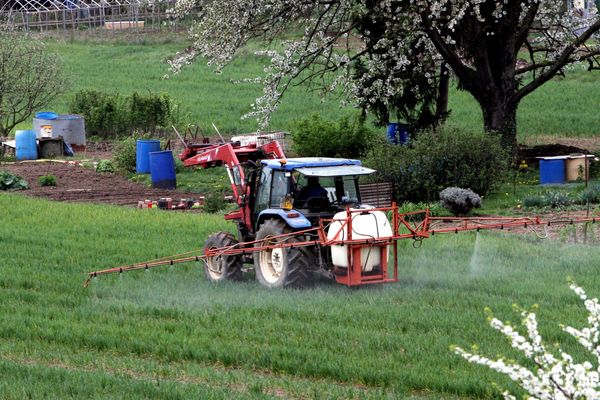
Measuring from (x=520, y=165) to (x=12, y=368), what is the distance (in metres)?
19.9

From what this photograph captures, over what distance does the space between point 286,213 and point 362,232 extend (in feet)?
3.82

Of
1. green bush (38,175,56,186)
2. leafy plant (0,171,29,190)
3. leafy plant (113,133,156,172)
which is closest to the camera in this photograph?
leafy plant (0,171,29,190)

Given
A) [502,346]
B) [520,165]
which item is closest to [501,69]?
[520,165]

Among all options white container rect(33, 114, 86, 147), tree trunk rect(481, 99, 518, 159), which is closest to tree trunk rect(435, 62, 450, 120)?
tree trunk rect(481, 99, 518, 159)

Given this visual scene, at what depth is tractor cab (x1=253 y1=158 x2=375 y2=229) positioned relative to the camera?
1505cm

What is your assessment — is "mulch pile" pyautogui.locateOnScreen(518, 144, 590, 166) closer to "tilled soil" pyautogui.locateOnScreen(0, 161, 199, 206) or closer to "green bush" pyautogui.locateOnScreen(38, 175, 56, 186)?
"tilled soil" pyautogui.locateOnScreen(0, 161, 199, 206)

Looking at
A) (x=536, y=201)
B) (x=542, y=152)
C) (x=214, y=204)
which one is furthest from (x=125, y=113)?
(x=536, y=201)

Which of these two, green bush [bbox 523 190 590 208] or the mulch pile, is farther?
the mulch pile

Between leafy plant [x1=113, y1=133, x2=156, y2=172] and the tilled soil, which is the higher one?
leafy plant [x1=113, y1=133, x2=156, y2=172]

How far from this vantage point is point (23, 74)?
3803 cm

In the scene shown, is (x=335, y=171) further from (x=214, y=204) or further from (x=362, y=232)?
(x=214, y=204)

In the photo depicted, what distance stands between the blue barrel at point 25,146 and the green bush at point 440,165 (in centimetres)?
1432

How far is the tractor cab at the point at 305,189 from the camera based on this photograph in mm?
15055

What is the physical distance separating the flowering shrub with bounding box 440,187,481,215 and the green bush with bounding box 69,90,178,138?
18598 mm
